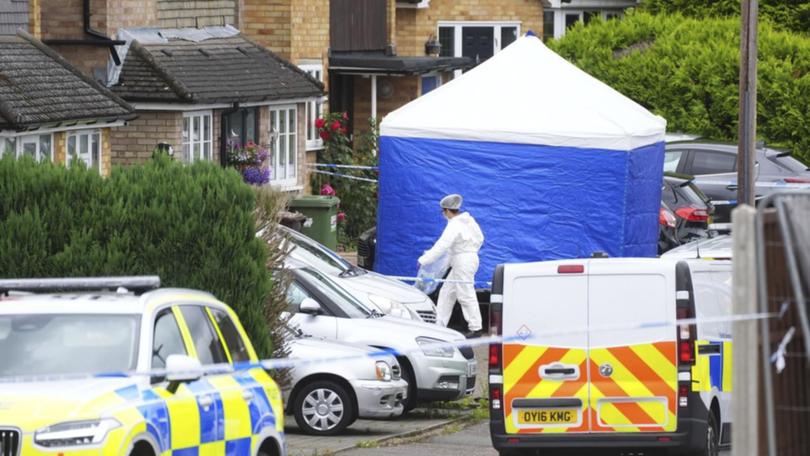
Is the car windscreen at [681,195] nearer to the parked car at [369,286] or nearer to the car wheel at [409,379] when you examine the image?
the parked car at [369,286]

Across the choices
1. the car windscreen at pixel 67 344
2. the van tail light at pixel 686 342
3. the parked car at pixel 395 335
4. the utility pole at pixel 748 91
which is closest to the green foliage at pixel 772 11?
the utility pole at pixel 748 91

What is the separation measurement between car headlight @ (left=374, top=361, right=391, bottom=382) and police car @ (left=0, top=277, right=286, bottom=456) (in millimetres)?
4655

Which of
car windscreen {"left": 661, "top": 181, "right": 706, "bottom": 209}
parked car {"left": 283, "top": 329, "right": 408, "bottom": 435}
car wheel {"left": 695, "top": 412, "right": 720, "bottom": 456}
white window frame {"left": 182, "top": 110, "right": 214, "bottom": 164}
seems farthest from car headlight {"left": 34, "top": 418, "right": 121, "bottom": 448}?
car windscreen {"left": 661, "top": 181, "right": 706, "bottom": 209}

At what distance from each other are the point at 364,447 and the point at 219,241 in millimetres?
2333

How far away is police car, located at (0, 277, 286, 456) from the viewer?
8.33 meters

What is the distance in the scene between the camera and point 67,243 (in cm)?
1307

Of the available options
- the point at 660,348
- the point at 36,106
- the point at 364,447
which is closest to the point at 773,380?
the point at 660,348

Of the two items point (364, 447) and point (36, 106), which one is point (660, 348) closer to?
point (364, 447)

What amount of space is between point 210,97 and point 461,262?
691cm

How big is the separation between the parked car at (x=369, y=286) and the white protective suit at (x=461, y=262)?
1147 mm

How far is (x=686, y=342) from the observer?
12406 millimetres

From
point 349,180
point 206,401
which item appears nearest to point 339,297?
point 206,401

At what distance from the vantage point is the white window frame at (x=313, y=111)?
3238 cm

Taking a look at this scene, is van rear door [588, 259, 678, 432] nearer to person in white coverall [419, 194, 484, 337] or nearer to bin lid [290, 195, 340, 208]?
person in white coverall [419, 194, 484, 337]
